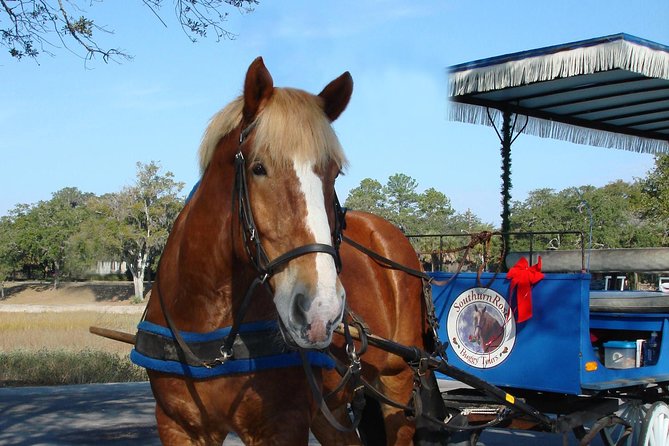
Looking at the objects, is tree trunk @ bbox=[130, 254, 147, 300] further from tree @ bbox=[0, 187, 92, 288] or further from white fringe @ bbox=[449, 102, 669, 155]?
white fringe @ bbox=[449, 102, 669, 155]

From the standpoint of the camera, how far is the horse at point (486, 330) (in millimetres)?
5355

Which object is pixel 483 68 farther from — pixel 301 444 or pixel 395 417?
pixel 301 444

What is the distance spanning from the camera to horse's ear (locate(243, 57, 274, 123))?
9.07ft

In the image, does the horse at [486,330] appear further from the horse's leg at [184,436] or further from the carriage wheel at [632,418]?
the horse's leg at [184,436]

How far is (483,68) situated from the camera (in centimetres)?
584

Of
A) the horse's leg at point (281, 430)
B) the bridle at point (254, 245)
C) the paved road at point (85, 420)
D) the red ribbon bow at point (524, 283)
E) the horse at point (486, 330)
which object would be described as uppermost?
the bridle at point (254, 245)

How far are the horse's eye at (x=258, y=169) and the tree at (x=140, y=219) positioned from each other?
4719 centimetres

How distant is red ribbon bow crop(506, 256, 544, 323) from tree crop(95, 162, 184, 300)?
1781 inches

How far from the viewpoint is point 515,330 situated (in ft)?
17.2

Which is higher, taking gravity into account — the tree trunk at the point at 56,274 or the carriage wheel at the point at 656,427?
the carriage wheel at the point at 656,427

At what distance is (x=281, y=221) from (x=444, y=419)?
3.06 m

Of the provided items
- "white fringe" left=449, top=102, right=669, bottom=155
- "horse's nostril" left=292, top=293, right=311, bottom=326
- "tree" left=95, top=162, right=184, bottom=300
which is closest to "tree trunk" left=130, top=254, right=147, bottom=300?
"tree" left=95, top=162, right=184, bottom=300

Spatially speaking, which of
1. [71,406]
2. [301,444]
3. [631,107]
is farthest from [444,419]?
[71,406]

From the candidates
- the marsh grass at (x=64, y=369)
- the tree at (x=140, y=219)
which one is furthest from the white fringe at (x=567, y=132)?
the tree at (x=140, y=219)
